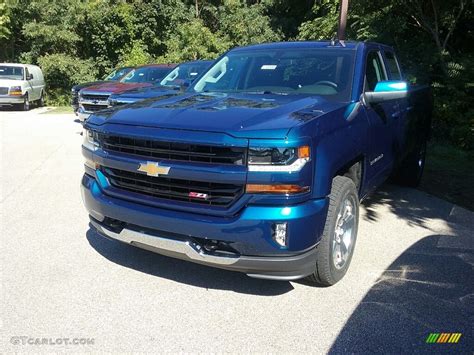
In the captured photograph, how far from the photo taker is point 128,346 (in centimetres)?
300

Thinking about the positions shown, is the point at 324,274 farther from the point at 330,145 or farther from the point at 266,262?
the point at 330,145

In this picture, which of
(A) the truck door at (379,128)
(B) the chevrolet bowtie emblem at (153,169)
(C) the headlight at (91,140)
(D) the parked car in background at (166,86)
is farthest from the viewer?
(D) the parked car in background at (166,86)

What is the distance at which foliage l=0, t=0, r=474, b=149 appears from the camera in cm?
1348

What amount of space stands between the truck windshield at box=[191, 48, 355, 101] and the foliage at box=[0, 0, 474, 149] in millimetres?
9192

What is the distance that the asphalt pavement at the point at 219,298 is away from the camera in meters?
3.09

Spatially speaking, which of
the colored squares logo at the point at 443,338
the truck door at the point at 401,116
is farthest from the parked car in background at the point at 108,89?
the colored squares logo at the point at 443,338

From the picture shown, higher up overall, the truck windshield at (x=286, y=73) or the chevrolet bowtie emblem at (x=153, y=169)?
the truck windshield at (x=286, y=73)

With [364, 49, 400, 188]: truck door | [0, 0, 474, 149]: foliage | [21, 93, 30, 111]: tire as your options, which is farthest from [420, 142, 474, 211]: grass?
[21, 93, 30, 111]: tire

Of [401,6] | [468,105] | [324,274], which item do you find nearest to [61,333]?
[324,274]

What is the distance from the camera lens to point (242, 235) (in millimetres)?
3117

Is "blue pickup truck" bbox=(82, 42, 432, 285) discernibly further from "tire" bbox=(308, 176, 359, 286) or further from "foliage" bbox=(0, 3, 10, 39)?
"foliage" bbox=(0, 3, 10, 39)

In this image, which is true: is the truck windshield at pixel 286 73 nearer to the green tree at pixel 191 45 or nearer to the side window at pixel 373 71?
the side window at pixel 373 71

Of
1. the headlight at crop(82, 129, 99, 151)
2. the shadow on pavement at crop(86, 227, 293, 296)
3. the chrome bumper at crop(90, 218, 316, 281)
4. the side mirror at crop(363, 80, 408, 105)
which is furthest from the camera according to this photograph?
the side mirror at crop(363, 80, 408, 105)

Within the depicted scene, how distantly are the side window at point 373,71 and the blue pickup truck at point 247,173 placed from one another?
5.2 inches
